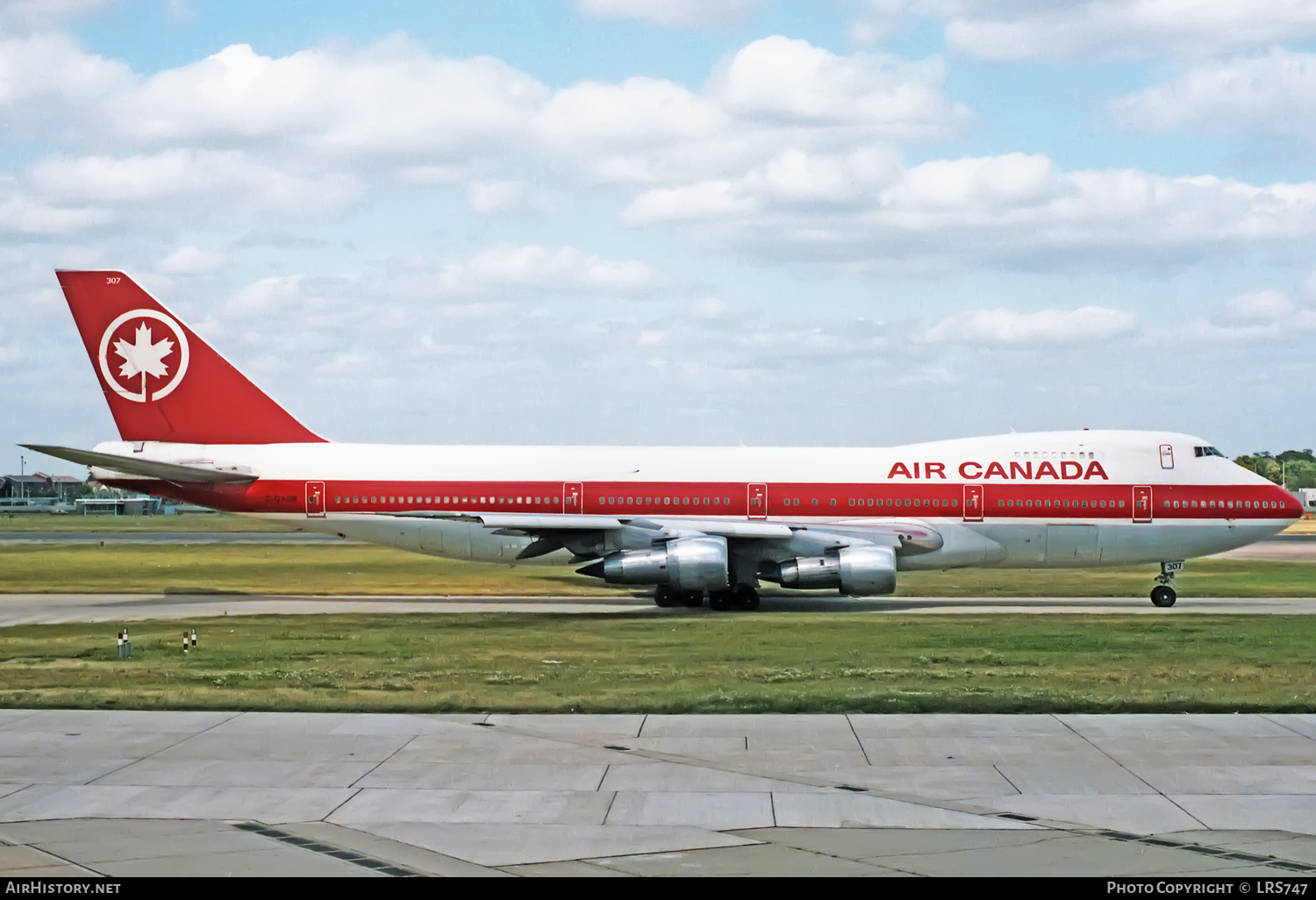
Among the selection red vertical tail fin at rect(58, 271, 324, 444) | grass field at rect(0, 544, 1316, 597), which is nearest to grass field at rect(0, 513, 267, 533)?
grass field at rect(0, 544, 1316, 597)

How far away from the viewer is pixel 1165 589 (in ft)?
108

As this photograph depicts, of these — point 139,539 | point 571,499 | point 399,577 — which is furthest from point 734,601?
point 139,539

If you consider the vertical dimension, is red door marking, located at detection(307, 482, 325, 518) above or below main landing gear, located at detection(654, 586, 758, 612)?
above

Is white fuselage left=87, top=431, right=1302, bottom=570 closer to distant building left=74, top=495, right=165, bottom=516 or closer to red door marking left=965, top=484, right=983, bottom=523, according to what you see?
red door marking left=965, top=484, right=983, bottom=523

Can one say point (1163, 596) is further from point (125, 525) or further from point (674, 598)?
point (125, 525)

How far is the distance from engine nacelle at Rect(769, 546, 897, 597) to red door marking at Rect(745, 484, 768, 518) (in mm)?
2224

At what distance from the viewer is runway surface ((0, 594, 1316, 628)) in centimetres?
2906

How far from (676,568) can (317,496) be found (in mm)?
9273

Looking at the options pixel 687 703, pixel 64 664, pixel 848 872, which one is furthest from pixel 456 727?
pixel 64 664

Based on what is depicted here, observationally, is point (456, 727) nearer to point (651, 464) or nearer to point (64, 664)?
point (64, 664)

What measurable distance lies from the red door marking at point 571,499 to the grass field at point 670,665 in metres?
6.66

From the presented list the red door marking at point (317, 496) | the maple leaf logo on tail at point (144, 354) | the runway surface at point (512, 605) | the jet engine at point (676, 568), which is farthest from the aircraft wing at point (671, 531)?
the maple leaf logo on tail at point (144, 354)

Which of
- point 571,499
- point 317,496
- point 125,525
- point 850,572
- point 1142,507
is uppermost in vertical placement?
point 317,496

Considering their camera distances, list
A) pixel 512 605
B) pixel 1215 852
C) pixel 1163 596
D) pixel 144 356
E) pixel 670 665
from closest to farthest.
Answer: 1. pixel 1215 852
2. pixel 670 665
3. pixel 512 605
4. pixel 1163 596
5. pixel 144 356
